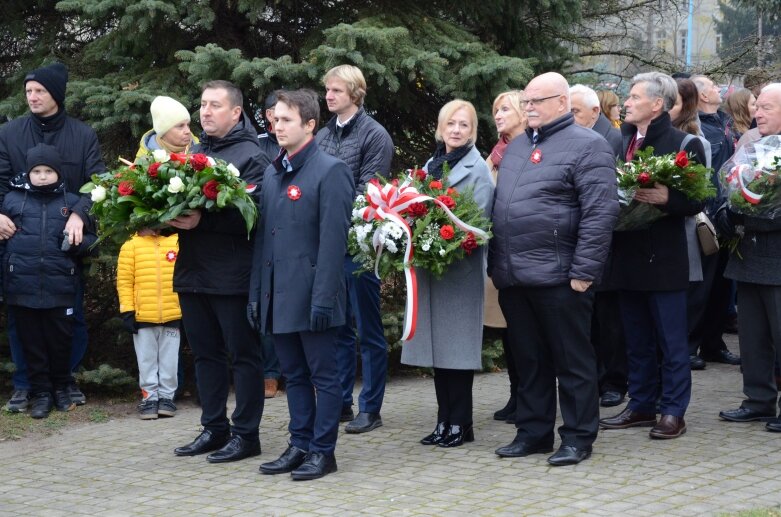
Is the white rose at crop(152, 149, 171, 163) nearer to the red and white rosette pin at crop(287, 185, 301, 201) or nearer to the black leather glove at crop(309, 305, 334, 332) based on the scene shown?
the red and white rosette pin at crop(287, 185, 301, 201)

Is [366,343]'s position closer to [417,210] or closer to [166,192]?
[417,210]

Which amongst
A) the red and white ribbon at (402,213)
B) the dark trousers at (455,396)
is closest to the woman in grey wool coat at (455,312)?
the dark trousers at (455,396)

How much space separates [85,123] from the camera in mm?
8977

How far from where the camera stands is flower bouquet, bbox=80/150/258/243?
20.9 ft

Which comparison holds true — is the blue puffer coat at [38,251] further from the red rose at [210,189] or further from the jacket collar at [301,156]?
the jacket collar at [301,156]

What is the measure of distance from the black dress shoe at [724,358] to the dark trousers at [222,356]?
189 inches

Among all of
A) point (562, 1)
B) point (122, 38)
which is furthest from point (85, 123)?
point (562, 1)

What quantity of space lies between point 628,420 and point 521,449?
1058 mm

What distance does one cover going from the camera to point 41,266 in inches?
323

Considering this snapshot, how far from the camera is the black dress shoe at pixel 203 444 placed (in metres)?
7.04

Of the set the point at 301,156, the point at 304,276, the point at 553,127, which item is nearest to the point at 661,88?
the point at 553,127

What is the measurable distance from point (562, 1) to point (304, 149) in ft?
13.1

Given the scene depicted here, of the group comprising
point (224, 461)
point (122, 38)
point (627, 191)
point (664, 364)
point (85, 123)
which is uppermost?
point (122, 38)

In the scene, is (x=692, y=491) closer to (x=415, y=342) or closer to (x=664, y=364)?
(x=664, y=364)
